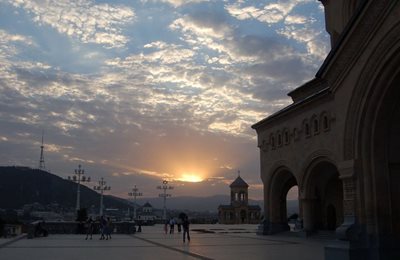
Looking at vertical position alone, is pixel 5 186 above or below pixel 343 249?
above

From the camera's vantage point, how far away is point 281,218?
30375 mm

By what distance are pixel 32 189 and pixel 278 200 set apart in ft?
356

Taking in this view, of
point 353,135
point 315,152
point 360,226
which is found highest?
point 315,152

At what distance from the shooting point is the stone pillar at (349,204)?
10789mm

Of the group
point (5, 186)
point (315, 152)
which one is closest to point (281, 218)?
point (315, 152)

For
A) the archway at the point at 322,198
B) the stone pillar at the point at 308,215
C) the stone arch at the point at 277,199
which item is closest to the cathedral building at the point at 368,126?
the archway at the point at 322,198

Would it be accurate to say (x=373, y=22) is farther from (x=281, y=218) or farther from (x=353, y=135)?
(x=281, y=218)

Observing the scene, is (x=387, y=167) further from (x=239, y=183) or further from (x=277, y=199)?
(x=239, y=183)

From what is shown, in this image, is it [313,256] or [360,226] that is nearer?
[360,226]

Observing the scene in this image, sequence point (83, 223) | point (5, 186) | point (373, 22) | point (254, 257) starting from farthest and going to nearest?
point (5, 186) < point (83, 223) < point (254, 257) < point (373, 22)

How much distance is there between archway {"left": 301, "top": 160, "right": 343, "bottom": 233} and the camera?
26.0 meters

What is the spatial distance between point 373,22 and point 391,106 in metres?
1.94

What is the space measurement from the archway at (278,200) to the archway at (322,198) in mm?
2938

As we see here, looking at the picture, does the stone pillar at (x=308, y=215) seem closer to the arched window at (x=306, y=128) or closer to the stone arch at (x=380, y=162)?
the arched window at (x=306, y=128)
